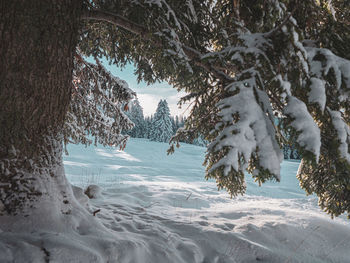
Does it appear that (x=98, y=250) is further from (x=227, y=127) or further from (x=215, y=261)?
(x=227, y=127)

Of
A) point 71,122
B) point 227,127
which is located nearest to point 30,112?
point 227,127

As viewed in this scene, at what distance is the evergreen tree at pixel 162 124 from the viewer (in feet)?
153

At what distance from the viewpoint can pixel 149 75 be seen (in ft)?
16.6

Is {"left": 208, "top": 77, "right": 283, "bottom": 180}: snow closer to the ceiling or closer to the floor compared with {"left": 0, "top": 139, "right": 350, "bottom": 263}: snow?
closer to the ceiling

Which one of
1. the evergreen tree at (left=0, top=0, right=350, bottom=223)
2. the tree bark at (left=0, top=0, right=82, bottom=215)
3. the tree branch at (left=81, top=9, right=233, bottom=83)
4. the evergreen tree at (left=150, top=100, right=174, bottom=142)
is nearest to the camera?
the evergreen tree at (left=0, top=0, right=350, bottom=223)

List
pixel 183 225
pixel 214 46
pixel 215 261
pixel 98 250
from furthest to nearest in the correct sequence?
pixel 214 46
pixel 183 225
pixel 215 261
pixel 98 250

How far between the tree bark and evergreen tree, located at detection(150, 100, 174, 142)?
4382cm

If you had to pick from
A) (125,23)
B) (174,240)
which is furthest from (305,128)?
(125,23)

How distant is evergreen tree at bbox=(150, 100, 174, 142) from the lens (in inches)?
1831

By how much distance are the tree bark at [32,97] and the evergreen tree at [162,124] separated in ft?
144

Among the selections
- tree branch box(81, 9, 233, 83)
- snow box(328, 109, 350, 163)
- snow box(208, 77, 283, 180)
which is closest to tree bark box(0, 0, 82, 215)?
tree branch box(81, 9, 233, 83)

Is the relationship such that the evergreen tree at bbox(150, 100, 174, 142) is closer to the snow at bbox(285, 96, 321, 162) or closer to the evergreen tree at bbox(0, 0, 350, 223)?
the evergreen tree at bbox(0, 0, 350, 223)

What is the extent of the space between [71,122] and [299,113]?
15.4 ft

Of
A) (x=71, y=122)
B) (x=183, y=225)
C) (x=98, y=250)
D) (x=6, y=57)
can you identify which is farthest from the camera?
(x=71, y=122)
